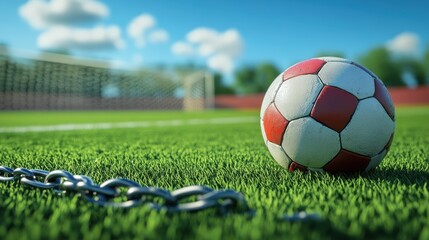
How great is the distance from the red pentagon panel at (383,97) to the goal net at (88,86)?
3588 cm

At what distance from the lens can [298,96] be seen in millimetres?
2547

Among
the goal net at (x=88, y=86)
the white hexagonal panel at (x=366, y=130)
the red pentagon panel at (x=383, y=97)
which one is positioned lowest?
the white hexagonal panel at (x=366, y=130)

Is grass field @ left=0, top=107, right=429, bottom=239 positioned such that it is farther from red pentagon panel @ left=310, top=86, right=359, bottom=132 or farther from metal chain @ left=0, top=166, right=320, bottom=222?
red pentagon panel @ left=310, top=86, right=359, bottom=132

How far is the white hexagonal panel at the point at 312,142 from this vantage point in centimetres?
246

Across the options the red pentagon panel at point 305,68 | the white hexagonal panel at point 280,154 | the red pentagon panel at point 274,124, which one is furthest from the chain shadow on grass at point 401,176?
the red pentagon panel at point 305,68

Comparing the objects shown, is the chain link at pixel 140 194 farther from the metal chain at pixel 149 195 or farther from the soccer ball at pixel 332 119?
the soccer ball at pixel 332 119

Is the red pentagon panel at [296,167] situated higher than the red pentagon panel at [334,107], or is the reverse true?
the red pentagon panel at [334,107]

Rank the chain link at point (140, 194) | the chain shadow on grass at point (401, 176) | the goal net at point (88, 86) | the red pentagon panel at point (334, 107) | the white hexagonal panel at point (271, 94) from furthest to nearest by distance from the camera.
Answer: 1. the goal net at point (88, 86)
2. the white hexagonal panel at point (271, 94)
3. the red pentagon panel at point (334, 107)
4. the chain shadow on grass at point (401, 176)
5. the chain link at point (140, 194)

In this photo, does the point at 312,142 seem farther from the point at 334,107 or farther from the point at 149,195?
the point at 149,195

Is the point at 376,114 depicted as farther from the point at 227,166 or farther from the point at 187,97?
the point at 187,97

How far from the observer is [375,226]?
1416mm

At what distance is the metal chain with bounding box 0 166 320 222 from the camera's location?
1442mm

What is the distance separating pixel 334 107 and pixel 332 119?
8cm

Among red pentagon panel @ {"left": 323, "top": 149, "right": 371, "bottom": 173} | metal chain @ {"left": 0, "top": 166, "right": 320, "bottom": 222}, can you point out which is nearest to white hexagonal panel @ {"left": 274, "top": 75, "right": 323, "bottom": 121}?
red pentagon panel @ {"left": 323, "top": 149, "right": 371, "bottom": 173}
